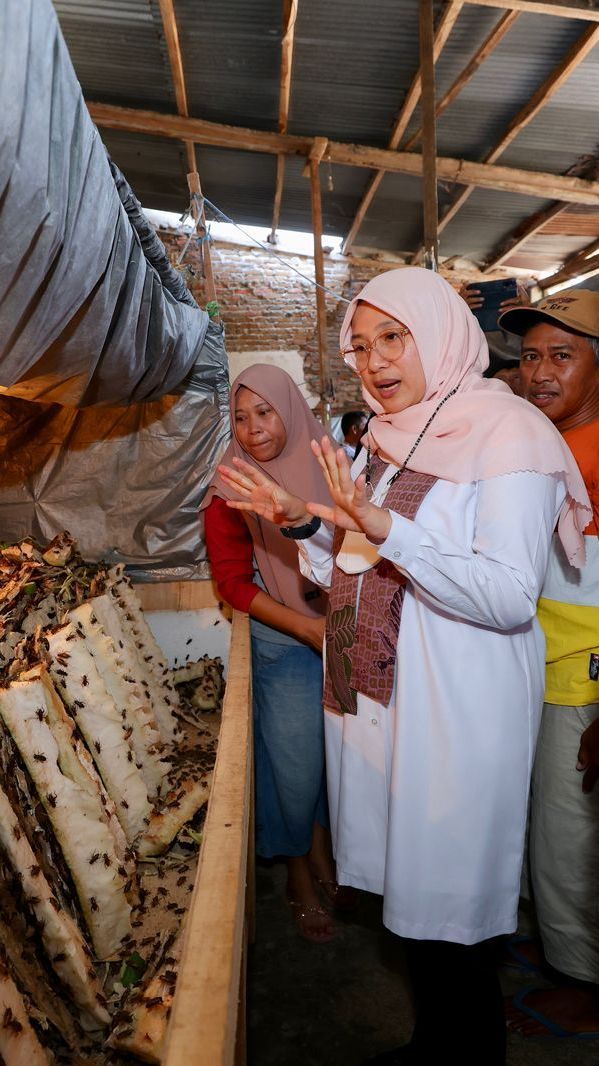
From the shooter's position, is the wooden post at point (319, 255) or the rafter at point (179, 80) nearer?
the rafter at point (179, 80)

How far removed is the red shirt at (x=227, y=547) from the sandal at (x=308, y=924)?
1.59 meters

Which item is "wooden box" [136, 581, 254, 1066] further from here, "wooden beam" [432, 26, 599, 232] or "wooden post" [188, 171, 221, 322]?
"wooden beam" [432, 26, 599, 232]

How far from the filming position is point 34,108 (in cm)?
144

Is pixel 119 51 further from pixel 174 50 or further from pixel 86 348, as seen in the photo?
pixel 86 348

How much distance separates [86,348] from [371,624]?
4.95ft

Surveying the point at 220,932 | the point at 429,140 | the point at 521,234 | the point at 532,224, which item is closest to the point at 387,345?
the point at 220,932

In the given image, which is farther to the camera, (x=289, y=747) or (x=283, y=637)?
(x=283, y=637)

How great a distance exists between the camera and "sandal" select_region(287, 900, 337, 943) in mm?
3146

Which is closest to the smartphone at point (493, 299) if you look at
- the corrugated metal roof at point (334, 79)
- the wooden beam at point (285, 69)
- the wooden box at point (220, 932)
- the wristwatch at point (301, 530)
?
the wristwatch at point (301, 530)

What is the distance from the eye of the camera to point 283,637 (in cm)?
324

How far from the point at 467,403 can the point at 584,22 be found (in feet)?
15.1

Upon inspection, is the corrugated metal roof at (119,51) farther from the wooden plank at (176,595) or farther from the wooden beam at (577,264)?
the wooden beam at (577,264)

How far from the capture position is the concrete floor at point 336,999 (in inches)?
99.2

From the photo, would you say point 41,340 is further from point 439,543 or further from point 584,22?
point 584,22
